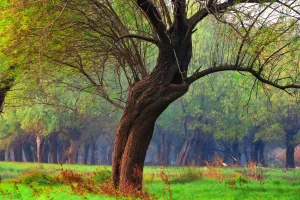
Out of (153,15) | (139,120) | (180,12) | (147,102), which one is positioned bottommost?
(139,120)

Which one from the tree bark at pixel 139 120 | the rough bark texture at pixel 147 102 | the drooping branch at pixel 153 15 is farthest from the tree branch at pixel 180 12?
the tree bark at pixel 139 120

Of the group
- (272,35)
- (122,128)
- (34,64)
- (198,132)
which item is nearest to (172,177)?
(122,128)

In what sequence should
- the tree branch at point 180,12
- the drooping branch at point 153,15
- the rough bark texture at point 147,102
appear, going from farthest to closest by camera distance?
the rough bark texture at point 147,102, the tree branch at point 180,12, the drooping branch at point 153,15

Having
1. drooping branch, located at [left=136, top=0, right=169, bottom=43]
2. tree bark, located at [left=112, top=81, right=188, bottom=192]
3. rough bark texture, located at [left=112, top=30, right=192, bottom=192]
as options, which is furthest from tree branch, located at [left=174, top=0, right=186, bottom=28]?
tree bark, located at [left=112, top=81, right=188, bottom=192]

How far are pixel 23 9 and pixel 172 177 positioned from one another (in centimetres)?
1254

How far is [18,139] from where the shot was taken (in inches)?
2303

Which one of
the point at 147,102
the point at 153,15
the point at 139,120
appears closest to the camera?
the point at 153,15

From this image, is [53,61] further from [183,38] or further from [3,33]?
[183,38]

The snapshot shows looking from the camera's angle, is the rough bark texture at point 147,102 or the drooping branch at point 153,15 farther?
the rough bark texture at point 147,102

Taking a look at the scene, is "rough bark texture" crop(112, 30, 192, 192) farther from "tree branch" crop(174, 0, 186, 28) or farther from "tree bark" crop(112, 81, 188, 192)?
"tree branch" crop(174, 0, 186, 28)

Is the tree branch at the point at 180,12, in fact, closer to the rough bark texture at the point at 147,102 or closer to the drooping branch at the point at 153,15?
the rough bark texture at the point at 147,102

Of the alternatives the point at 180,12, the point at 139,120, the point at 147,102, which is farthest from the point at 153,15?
the point at 139,120

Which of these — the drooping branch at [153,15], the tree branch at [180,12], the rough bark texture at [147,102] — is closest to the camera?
the drooping branch at [153,15]

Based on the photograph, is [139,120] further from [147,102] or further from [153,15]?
[153,15]
